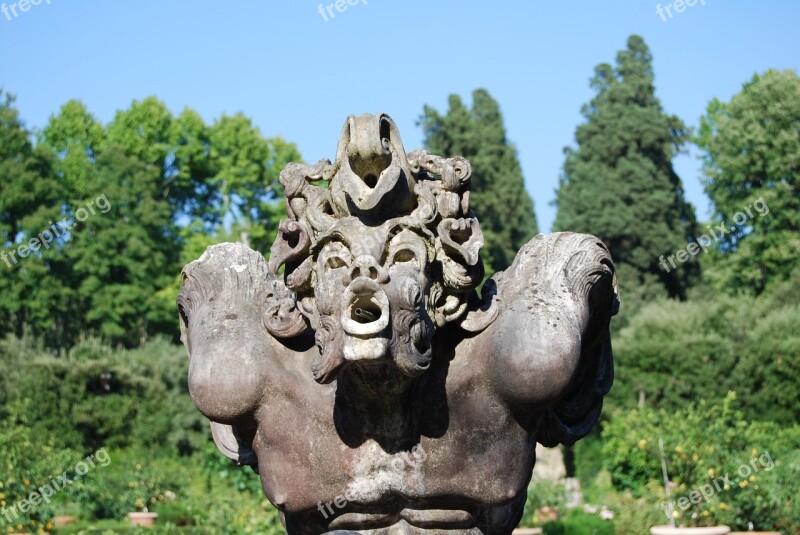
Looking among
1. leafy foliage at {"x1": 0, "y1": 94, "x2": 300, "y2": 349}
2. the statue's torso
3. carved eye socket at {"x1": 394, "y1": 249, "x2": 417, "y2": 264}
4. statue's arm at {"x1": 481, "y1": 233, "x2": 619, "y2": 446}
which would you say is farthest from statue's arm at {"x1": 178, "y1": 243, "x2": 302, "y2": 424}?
leafy foliage at {"x1": 0, "y1": 94, "x2": 300, "y2": 349}

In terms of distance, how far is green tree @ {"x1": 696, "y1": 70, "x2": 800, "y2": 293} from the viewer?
31078 mm

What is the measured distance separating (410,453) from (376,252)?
0.79 m

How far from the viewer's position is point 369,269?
4035 mm

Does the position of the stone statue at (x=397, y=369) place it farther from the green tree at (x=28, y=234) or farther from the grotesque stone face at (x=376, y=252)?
the green tree at (x=28, y=234)

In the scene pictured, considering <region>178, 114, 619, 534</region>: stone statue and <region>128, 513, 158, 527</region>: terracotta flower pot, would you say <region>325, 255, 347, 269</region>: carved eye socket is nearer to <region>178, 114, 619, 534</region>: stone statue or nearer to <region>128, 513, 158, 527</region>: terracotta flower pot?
<region>178, 114, 619, 534</region>: stone statue

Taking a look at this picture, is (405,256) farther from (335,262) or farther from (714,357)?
(714,357)

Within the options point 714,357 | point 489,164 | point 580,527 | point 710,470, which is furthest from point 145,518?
point 489,164

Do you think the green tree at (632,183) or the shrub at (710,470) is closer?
the shrub at (710,470)

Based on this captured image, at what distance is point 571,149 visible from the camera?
38.9m

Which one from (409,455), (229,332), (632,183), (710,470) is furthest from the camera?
(632,183)

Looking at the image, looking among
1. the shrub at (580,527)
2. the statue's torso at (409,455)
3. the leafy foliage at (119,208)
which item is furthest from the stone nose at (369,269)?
the leafy foliage at (119,208)

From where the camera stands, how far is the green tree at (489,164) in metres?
36.0

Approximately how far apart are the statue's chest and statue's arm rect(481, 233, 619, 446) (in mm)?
173

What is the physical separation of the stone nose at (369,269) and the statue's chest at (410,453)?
1.99 feet
